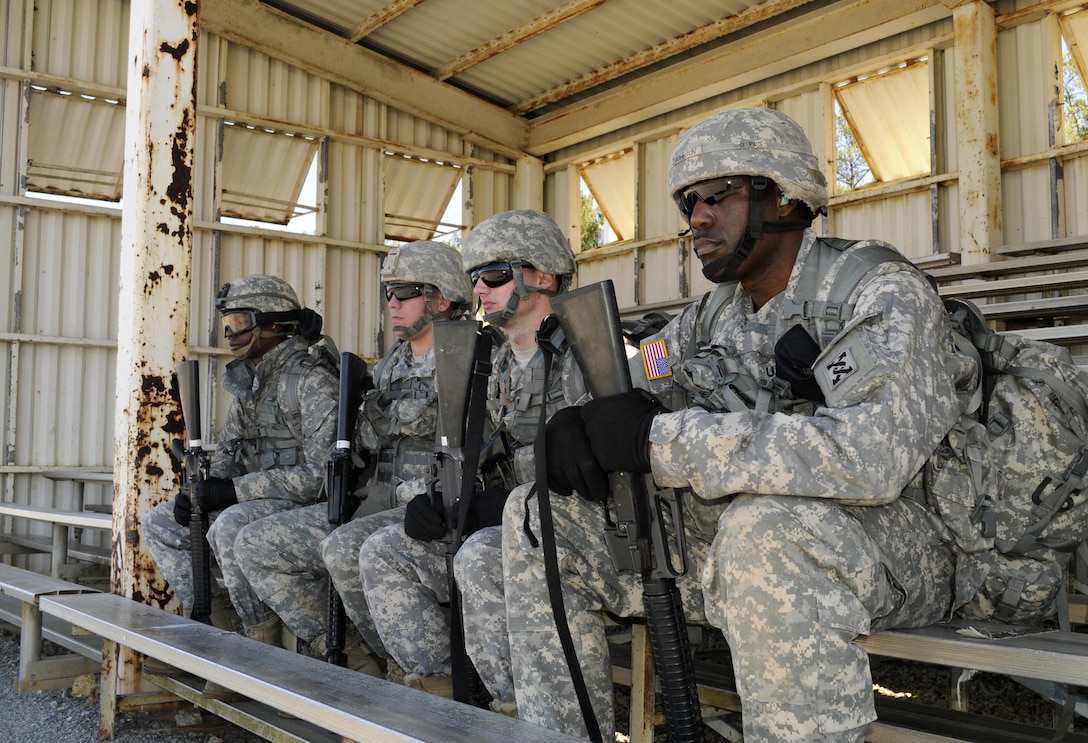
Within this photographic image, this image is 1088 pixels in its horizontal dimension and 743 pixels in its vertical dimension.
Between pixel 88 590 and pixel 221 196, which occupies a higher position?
pixel 221 196

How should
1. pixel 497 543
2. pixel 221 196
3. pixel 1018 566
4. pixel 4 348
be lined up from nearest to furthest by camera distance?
pixel 1018 566
pixel 497 543
pixel 4 348
pixel 221 196

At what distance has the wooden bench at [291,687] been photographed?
81.5 inches

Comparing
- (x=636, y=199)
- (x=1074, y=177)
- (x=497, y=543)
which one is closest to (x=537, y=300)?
(x=497, y=543)

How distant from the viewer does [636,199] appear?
37.2 feet

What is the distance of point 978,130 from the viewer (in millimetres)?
8273

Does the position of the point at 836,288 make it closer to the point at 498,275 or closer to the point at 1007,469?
the point at 1007,469

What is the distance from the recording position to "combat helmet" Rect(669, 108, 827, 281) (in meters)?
2.44

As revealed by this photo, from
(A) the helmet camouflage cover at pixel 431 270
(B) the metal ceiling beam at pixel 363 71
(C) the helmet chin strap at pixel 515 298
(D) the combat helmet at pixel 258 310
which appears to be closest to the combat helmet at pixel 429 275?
(A) the helmet camouflage cover at pixel 431 270

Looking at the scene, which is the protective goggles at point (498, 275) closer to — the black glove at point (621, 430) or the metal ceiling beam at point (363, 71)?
the black glove at point (621, 430)

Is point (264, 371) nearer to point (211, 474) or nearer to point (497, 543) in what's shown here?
point (211, 474)

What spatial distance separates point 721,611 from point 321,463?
276 cm

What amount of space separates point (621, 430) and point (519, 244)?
5.05ft

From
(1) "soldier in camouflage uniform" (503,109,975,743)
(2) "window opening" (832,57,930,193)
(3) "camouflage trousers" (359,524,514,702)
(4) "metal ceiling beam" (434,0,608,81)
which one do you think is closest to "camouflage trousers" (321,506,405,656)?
(3) "camouflage trousers" (359,524,514,702)

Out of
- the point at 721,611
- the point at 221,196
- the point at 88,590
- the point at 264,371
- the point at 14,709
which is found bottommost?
the point at 14,709
